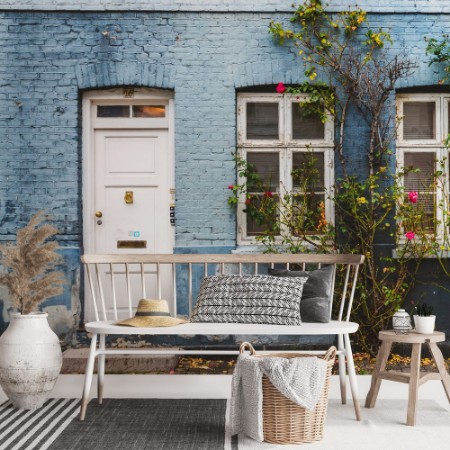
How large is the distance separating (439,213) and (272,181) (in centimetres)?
148

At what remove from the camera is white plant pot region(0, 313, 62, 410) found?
421 centimetres

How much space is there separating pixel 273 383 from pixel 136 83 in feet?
12.3

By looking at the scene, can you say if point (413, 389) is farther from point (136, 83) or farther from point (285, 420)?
point (136, 83)

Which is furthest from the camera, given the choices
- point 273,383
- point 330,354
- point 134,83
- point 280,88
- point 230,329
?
point 134,83

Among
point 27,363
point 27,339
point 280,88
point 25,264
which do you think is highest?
point 280,88

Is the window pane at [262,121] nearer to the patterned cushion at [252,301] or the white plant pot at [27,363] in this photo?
the patterned cushion at [252,301]

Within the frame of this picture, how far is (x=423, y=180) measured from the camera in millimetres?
6574

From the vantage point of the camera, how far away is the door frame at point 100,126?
659cm

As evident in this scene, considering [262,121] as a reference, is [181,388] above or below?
below

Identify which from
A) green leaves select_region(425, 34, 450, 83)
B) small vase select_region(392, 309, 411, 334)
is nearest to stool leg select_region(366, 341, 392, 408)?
small vase select_region(392, 309, 411, 334)

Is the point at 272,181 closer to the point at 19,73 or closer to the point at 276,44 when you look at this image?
the point at 276,44

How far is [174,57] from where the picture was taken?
6.50 meters

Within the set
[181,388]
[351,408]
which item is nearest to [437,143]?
[351,408]

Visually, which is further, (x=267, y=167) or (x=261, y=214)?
(x=267, y=167)
